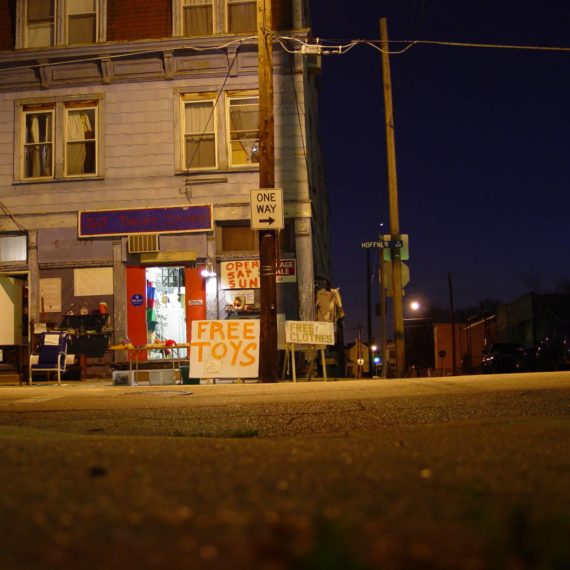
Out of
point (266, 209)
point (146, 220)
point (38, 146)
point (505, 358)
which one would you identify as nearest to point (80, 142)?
point (38, 146)

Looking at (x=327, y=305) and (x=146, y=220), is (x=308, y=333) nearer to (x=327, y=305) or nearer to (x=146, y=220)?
(x=327, y=305)

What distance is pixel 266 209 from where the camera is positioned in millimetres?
15594

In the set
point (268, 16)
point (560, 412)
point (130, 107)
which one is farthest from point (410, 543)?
point (130, 107)

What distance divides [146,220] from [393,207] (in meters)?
6.38

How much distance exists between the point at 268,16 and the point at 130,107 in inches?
240

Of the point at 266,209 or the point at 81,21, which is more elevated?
the point at 81,21

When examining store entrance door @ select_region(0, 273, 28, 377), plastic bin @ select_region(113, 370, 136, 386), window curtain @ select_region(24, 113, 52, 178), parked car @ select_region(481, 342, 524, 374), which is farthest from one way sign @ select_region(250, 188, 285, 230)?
parked car @ select_region(481, 342, 524, 374)

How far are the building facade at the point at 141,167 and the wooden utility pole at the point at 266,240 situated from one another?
14.1 ft

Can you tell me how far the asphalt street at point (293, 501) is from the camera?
213cm

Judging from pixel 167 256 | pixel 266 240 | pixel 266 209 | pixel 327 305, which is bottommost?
pixel 327 305

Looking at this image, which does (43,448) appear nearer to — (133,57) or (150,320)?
(150,320)

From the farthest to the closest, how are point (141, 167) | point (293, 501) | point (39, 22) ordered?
point (39, 22)
point (141, 167)
point (293, 501)

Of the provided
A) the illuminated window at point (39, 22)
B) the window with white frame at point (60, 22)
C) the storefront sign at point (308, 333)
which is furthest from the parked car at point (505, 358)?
the illuminated window at point (39, 22)

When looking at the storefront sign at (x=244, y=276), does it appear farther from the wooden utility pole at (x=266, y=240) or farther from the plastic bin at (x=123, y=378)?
the plastic bin at (x=123, y=378)
